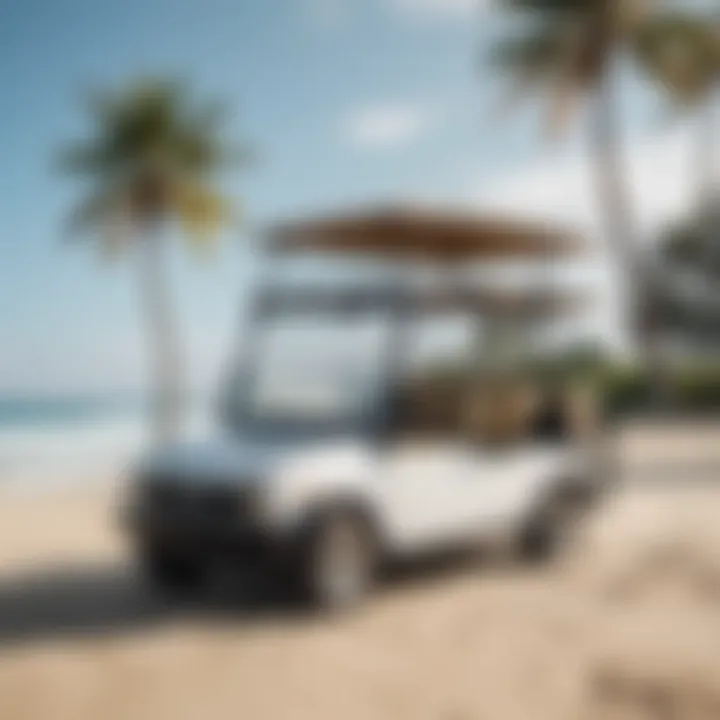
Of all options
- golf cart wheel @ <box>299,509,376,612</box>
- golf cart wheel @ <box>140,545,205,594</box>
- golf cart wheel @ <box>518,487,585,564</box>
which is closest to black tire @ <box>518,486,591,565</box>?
golf cart wheel @ <box>518,487,585,564</box>

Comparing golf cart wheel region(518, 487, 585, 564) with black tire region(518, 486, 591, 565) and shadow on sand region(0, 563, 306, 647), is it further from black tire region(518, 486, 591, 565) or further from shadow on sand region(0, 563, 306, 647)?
shadow on sand region(0, 563, 306, 647)

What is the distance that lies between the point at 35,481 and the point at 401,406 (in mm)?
1378

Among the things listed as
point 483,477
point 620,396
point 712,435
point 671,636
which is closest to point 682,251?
point 712,435

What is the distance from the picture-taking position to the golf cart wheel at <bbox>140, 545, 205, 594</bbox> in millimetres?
3965

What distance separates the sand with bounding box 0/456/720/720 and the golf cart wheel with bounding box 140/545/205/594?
0.28ft

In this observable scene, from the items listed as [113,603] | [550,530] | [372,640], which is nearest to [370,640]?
[372,640]

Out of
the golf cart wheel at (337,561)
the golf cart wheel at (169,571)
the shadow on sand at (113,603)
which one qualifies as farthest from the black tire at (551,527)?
the golf cart wheel at (169,571)

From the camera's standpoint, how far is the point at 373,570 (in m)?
4.18

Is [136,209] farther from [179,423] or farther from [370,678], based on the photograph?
[370,678]

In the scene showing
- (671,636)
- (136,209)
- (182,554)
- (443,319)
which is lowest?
(671,636)

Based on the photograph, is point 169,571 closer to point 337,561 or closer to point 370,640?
point 337,561

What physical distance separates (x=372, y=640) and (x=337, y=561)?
381 mm

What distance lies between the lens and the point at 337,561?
403 cm

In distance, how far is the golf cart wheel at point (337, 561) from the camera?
3.93 m
